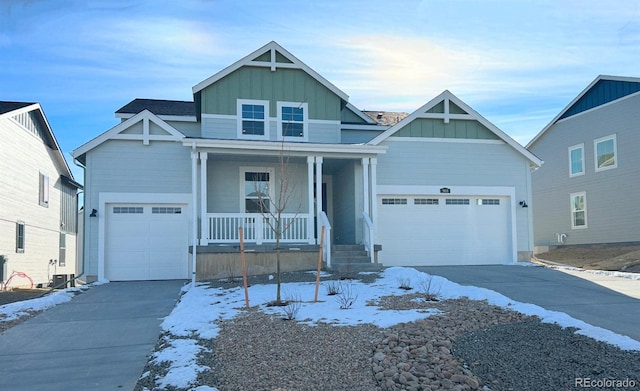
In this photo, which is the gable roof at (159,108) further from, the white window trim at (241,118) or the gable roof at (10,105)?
the gable roof at (10,105)

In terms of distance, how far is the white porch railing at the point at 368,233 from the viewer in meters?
14.1

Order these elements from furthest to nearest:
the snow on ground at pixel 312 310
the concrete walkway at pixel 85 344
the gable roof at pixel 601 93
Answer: the gable roof at pixel 601 93 → the snow on ground at pixel 312 310 → the concrete walkway at pixel 85 344

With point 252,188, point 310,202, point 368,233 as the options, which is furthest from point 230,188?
point 368,233

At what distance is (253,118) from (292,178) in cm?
215

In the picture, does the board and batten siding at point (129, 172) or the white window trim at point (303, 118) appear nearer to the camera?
the board and batten siding at point (129, 172)

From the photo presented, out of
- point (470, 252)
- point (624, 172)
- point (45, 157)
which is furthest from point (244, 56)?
point (624, 172)

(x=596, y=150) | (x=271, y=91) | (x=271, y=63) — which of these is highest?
(x=271, y=63)

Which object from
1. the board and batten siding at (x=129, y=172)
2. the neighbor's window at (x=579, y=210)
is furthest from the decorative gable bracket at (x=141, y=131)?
the neighbor's window at (x=579, y=210)

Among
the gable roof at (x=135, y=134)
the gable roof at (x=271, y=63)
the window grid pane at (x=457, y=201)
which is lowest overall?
the window grid pane at (x=457, y=201)

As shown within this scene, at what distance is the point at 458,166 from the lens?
645 inches

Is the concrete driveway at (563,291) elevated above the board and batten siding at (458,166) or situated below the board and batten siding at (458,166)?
below

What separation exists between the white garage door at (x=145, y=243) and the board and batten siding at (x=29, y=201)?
4.49 meters

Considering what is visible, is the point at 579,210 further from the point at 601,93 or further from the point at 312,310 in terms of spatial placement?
the point at 312,310

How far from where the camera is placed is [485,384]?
512 cm
